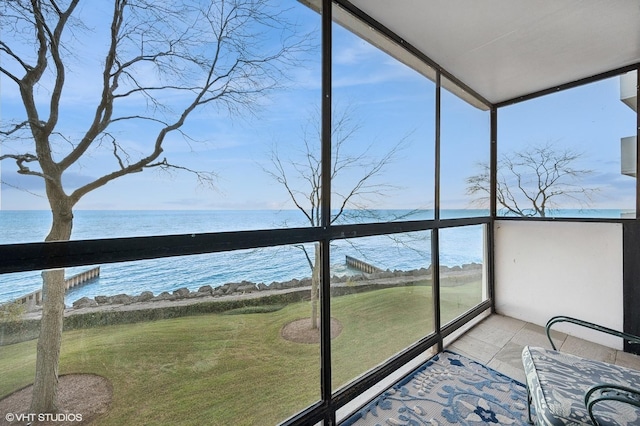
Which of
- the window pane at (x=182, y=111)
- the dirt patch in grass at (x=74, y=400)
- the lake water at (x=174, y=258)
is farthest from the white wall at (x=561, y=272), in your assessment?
the dirt patch in grass at (x=74, y=400)

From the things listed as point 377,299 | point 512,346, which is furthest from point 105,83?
point 512,346

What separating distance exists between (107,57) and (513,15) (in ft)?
7.56

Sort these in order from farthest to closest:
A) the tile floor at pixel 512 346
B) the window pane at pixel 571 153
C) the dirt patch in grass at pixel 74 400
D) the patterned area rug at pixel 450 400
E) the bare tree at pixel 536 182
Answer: the bare tree at pixel 536 182
the window pane at pixel 571 153
the tile floor at pixel 512 346
the patterned area rug at pixel 450 400
the dirt patch in grass at pixel 74 400

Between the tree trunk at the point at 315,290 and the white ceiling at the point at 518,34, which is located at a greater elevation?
the white ceiling at the point at 518,34

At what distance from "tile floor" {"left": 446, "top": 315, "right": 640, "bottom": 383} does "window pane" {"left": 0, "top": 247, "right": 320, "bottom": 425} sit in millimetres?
1634

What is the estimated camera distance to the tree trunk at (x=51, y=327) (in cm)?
87

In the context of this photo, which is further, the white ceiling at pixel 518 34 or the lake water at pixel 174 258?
the white ceiling at pixel 518 34

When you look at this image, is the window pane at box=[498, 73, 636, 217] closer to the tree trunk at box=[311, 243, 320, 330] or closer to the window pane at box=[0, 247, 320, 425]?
the tree trunk at box=[311, 243, 320, 330]

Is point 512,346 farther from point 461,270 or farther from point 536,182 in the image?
point 536,182

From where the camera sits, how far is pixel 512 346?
2473 mm

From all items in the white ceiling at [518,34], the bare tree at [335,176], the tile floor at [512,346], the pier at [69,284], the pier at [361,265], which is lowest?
the tile floor at [512,346]

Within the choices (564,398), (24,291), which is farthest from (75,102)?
(564,398)

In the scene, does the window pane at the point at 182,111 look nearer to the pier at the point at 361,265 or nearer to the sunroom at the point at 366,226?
the sunroom at the point at 366,226

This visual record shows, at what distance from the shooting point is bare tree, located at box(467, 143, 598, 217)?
9.00 feet
